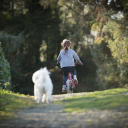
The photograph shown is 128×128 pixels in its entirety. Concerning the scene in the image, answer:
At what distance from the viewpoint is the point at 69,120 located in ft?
12.7

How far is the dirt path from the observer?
3.57 m

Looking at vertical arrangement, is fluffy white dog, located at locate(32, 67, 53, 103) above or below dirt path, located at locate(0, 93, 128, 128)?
above

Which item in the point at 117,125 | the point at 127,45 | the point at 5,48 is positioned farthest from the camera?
the point at 5,48

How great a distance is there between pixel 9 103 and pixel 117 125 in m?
3.31

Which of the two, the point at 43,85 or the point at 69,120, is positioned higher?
the point at 43,85

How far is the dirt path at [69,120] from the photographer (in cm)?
357

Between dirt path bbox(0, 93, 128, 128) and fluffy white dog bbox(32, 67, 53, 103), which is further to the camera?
fluffy white dog bbox(32, 67, 53, 103)

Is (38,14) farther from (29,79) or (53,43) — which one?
(29,79)

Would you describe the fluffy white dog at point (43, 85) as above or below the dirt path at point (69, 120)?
above

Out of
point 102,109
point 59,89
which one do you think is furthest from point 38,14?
point 102,109

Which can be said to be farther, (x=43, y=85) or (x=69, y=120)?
(x=43, y=85)

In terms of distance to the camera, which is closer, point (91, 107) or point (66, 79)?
point (91, 107)

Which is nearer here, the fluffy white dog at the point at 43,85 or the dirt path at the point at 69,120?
the dirt path at the point at 69,120

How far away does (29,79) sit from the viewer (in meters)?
23.5
